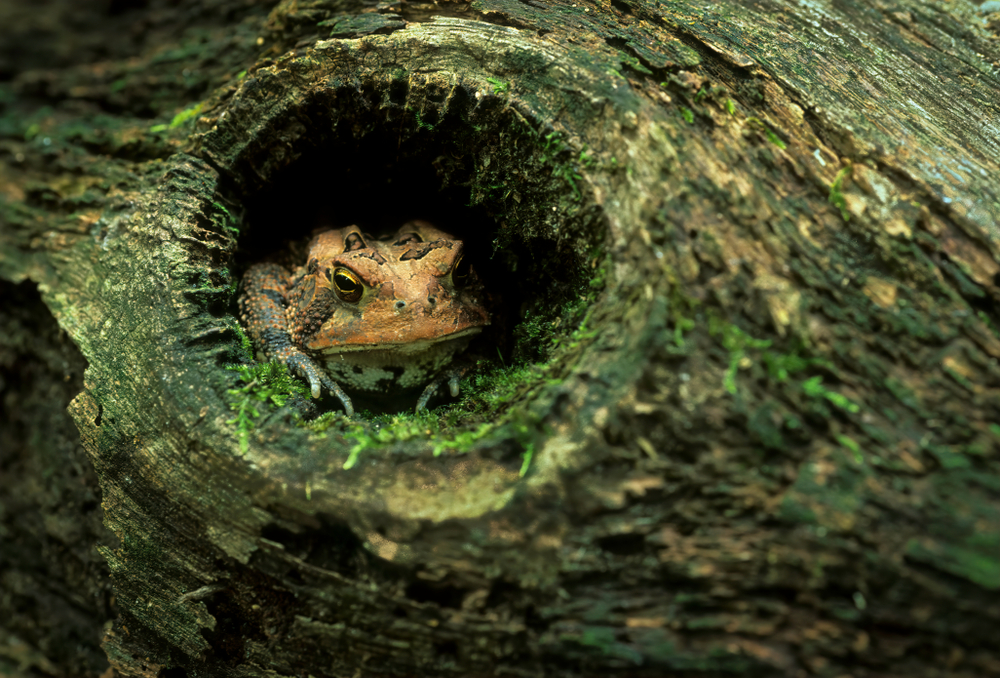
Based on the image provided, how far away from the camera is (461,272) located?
3197 mm

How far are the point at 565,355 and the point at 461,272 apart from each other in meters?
1.21

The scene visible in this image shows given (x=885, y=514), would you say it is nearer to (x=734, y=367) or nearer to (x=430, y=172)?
(x=734, y=367)

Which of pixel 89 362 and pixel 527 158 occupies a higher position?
pixel 527 158

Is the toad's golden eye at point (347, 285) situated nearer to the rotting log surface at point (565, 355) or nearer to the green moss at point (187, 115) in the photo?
the rotting log surface at point (565, 355)

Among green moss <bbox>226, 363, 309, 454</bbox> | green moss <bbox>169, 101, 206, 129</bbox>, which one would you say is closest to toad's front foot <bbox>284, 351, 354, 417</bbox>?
green moss <bbox>226, 363, 309, 454</bbox>

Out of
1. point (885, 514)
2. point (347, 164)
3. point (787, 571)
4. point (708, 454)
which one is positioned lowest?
point (347, 164)

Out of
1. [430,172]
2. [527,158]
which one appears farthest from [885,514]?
[430,172]

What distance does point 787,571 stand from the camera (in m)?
1.65

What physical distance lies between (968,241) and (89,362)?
134 inches

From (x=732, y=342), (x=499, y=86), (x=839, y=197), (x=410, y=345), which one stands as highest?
(x=839, y=197)

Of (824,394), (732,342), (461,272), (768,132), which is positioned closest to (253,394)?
(461,272)

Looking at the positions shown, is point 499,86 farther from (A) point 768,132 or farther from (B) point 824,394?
(B) point 824,394

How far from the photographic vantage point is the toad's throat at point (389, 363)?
10.3 feet

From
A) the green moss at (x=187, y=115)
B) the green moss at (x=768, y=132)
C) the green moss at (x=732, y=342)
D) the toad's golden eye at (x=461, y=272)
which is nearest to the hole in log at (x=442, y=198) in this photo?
the toad's golden eye at (x=461, y=272)
